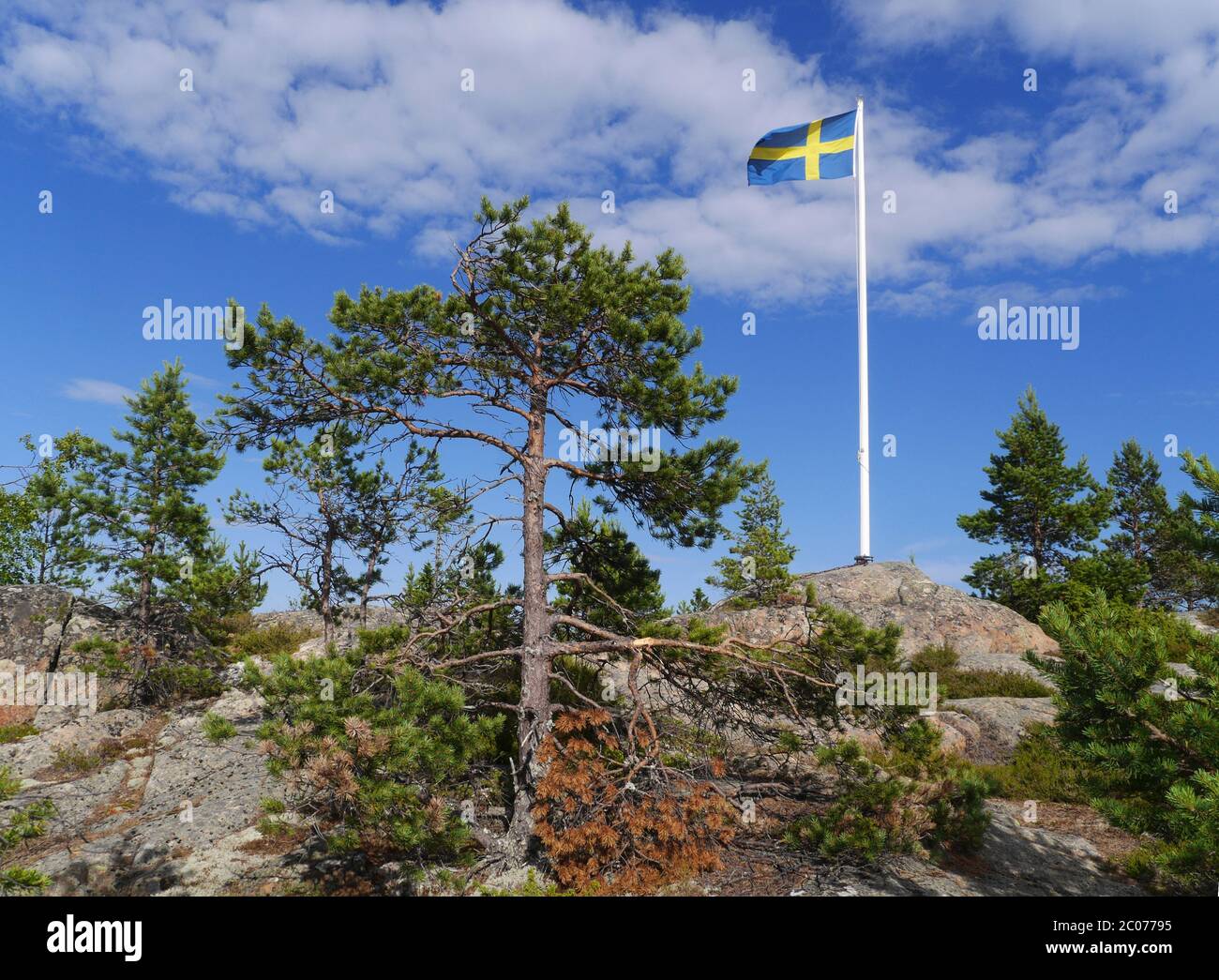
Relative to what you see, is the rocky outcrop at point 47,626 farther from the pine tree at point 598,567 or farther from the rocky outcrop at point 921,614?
the rocky outcrop at point 921,614

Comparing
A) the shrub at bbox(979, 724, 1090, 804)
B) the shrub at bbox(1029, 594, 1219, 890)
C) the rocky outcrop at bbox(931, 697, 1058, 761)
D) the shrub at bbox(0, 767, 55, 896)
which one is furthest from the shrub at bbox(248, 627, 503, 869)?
the rocky outcrop at bbox(931, 697, 1058, 761)

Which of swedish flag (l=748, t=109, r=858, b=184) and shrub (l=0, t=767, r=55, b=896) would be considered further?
swedish flag (l=748, t=109, r=858, b=184)

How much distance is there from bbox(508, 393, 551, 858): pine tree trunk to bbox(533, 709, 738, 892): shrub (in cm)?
56

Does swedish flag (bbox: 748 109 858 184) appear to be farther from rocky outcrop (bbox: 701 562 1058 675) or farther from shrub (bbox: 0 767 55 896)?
shrub (bbox: 0 767 55 896)

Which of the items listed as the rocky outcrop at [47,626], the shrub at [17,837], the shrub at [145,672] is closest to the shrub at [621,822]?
the shrub at [17,837]

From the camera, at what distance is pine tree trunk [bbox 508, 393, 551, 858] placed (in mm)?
10234

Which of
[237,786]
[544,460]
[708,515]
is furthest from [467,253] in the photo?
[237,786]

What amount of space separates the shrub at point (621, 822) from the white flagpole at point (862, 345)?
1333cm

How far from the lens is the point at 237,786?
13.3 metres

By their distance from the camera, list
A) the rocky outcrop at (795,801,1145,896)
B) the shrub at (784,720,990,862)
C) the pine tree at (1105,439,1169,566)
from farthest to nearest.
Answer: the pine tree at (1105,439,1169,566)
the shrub at (784,720,990,862)
the rocky outcrop at (795,801,1145,896)

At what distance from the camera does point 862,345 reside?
860 inches

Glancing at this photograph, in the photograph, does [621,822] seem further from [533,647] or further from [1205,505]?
[1205,505]

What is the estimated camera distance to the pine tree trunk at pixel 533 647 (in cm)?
1023
